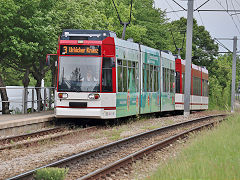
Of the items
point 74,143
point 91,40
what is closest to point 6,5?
point 91,40

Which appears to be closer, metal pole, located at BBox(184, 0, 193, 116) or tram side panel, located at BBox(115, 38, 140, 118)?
tram side panel, located at BBox(115, 38, 140, 118)

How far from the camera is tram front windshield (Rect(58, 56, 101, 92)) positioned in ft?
53.6

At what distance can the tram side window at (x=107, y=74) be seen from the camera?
54.0 feet

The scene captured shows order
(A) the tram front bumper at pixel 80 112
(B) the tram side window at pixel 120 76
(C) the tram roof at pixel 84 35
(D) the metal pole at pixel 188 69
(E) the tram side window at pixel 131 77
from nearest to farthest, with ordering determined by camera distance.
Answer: (A) the tram front bumper at pixel 80 112
(C) the tram roof at pixel 84 35
(B) the tram side window at pixel 120 76
(E) the tram side window at pixel 131 77
(D) the metal pole at pixel 188 69

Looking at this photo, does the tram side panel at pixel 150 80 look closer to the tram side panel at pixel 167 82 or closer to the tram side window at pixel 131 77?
the tram side panel at pixel 167 82

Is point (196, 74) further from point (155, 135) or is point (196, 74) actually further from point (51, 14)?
point (155, 135)

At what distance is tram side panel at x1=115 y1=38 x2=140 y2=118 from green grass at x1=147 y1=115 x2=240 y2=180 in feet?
22.1

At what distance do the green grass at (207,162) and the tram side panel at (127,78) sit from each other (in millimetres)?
6749

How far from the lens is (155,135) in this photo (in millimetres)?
14781

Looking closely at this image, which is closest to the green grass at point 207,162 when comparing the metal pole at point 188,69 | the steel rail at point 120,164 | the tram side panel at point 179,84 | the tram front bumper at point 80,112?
the steel rail at point 120,164

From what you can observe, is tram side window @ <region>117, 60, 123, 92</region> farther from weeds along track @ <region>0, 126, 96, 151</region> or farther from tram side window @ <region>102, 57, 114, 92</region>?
weeds along track @ <region>0, 126, 96, 151</region>

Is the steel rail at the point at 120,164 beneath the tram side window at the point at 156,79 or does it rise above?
Result: beneath

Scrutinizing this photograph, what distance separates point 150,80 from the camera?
2141cm

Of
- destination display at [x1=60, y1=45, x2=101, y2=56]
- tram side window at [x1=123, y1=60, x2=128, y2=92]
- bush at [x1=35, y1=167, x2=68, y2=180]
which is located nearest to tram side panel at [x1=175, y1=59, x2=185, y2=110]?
tram side window at [x1=123, y1=60, x2=128, y2=92]
